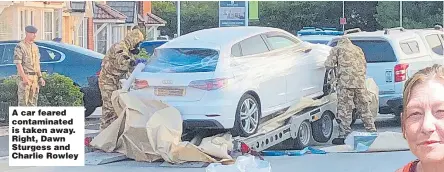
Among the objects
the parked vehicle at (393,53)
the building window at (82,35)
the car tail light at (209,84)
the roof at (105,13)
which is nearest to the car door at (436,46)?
the parked vehicle at (393,53)

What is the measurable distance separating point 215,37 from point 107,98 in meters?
0.78

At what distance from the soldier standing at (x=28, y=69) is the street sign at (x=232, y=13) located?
45.2 inches

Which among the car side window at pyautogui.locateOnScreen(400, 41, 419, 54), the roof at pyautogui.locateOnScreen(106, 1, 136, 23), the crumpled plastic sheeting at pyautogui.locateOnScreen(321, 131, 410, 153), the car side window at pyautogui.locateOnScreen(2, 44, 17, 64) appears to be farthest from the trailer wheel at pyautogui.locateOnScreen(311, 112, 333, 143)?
the car side window at pyautogui.locateOnScreen(2, 44, 17, 64)

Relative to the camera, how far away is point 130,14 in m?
4.98

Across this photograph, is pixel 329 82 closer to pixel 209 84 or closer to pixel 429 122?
pixel 209 84

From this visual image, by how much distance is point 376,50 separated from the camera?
17.1 ft

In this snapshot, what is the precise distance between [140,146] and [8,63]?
0.96m

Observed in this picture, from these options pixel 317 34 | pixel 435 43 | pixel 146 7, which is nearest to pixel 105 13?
pixel 146 7

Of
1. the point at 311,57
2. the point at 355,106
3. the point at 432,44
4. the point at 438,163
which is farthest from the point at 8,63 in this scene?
the point at 438,163

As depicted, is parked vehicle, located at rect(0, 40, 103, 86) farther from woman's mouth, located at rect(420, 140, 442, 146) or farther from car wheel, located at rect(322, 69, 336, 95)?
woman's mouth, located at rect(420, 140, 442, 146)

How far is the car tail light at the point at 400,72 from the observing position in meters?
5.07

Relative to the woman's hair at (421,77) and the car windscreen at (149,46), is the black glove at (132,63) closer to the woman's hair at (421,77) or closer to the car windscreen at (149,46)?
the car windscreen at (149,46)

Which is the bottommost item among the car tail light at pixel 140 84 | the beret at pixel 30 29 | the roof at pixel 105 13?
the car tail light at pixel 140 84

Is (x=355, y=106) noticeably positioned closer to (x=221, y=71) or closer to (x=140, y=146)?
(x=221, y=71)
